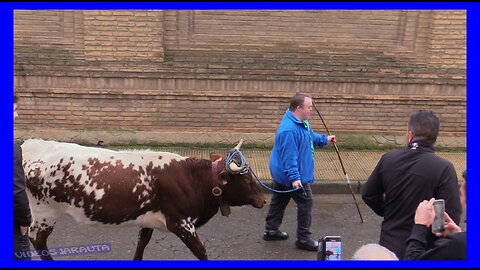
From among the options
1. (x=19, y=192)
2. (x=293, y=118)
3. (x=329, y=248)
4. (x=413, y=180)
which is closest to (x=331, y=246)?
(x=329, y=248)

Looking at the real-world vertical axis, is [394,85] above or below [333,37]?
below

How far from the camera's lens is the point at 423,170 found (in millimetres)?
3326

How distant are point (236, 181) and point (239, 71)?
491 centimetres

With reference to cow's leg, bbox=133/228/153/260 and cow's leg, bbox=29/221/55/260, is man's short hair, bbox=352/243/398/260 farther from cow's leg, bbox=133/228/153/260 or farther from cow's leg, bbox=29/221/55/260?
cow's leg, bbox=29/221/55/260

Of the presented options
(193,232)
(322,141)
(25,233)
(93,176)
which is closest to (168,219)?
(193,232)

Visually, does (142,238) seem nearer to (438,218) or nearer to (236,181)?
(236,181)

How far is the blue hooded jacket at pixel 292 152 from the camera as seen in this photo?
16.6 feet

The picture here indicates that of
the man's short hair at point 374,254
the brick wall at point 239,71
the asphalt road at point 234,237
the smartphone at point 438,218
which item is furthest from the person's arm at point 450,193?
the brick wall at point 239,71

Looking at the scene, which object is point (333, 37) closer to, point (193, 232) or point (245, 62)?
point (245, 62)

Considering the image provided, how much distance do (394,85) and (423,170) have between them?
6.25 meters

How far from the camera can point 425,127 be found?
11.0 ft

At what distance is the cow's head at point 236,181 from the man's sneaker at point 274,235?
1307 mm

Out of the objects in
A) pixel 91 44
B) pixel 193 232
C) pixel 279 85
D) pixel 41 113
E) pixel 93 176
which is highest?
pixel 91 44

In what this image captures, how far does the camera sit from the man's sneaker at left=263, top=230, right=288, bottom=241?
579 centimetres
